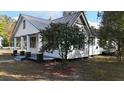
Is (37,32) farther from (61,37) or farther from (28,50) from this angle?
(61,37)

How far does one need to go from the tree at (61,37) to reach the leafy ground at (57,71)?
53 centimetres

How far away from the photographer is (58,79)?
5430mm

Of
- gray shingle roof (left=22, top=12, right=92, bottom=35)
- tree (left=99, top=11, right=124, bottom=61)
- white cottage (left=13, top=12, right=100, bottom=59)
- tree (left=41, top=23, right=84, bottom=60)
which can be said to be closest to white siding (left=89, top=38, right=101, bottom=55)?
white cottage (left=13, top=12, right=100, bottom=59)

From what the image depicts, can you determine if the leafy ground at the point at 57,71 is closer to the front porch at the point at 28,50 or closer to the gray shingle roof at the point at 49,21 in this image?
the front porch at the point at 28,50

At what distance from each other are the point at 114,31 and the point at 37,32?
2.60 meters

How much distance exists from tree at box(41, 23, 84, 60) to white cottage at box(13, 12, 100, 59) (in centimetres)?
19

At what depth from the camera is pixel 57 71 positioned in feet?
19.6

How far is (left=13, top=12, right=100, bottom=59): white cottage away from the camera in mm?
6520

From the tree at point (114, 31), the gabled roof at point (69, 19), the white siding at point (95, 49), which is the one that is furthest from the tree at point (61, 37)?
the white siding at point (95, 49)
